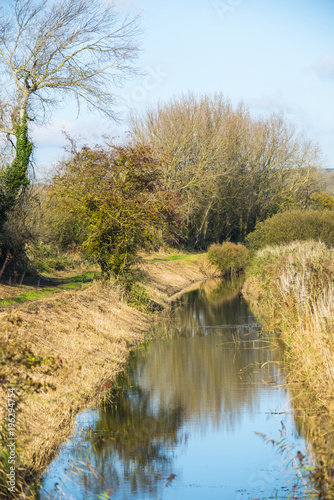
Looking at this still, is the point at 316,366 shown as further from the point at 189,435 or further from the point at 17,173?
the point at 17,173

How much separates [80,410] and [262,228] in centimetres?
2724

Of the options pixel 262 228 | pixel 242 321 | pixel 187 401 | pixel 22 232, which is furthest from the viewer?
pixel 262 228

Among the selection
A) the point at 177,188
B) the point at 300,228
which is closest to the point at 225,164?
the point at 177,188

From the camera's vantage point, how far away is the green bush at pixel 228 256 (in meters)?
39.0

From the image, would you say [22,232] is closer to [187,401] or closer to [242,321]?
[242,321]

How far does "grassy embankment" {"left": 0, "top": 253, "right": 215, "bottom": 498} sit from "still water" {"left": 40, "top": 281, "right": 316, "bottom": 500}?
0.27 metres

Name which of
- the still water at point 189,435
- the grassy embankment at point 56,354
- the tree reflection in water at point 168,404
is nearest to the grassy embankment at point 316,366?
the still water at point 189,435

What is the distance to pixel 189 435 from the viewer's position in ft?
26.4

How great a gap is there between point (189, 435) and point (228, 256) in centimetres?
3156

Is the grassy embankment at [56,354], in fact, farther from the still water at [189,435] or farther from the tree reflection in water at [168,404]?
the tree reflection in water at [168,404]

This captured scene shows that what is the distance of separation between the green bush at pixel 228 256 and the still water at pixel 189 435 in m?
25.0

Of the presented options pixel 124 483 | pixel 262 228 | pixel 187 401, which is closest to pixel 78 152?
pixel 187 401

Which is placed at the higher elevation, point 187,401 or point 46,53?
point 46,53

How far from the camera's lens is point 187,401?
982 cm
